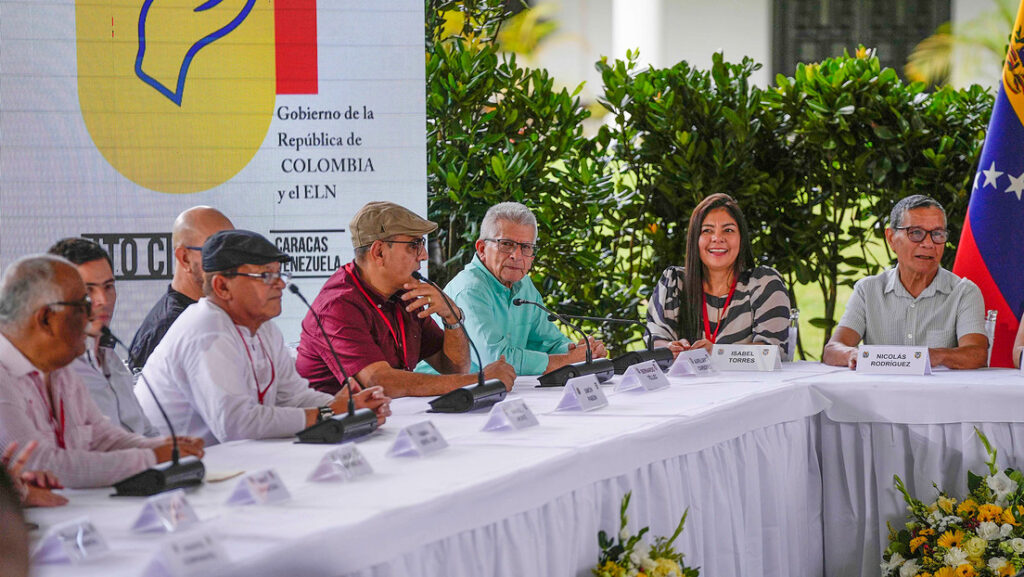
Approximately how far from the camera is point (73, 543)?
1409 mm

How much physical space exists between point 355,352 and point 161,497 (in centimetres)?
156

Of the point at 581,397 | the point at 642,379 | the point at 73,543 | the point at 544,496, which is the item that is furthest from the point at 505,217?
the point at 73,543

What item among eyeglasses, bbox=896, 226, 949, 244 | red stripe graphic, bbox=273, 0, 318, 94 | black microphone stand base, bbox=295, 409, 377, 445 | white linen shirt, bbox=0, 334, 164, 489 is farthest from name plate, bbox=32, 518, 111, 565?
eyeglasses, bbox=896, 226, 949, 244

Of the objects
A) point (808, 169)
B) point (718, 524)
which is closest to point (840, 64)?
point (808, 169)

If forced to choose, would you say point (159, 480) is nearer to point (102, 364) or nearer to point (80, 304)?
point (80, 304)

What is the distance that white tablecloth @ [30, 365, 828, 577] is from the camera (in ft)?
5.17

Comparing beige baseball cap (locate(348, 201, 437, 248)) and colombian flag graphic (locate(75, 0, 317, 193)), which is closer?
beige baseball cap (locate(348, 201, 437, 248))

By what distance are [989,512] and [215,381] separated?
2.08 meters

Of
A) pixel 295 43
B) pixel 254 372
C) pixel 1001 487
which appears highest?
pixel 295 43

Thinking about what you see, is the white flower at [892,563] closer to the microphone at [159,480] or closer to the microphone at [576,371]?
the microphone at [576,371]

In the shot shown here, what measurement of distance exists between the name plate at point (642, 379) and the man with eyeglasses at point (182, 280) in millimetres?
1274

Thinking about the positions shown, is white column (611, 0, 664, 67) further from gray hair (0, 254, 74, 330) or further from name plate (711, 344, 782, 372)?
gray hair (0, 254, 74, 330)

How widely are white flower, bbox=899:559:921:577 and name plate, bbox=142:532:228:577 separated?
2.27m

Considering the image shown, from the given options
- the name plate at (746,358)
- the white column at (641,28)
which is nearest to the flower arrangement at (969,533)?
the name plate at (746,358)
